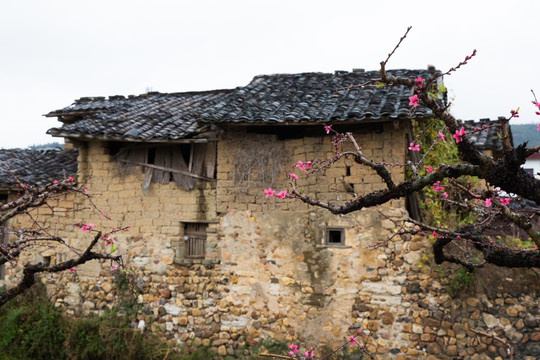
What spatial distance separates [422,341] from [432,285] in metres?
0.80

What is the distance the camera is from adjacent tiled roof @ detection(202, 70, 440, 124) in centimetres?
699

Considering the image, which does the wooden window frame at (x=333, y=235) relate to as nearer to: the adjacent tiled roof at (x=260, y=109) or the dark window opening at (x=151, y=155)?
the adjacent tiled roof at (x=260, y=109)

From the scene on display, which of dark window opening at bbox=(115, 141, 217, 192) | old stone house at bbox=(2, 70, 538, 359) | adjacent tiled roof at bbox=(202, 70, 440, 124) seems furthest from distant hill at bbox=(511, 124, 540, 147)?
dark window opening at bbox=(115, 141, 217, 192)

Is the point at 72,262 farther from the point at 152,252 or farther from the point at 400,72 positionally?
the point at 400,72

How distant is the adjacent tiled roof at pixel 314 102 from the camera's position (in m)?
6.99

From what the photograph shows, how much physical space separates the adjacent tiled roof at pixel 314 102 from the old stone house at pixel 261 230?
29 millimetres

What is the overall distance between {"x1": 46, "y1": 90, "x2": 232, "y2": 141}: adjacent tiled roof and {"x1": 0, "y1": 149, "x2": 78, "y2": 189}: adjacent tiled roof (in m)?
0.89

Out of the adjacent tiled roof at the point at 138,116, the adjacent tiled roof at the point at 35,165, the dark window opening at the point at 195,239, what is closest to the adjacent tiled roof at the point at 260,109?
the adjacent tiled roof at the point at 138,116

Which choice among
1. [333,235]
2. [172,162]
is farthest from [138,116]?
[333,235]

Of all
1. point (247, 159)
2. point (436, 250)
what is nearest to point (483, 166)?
point (436, 250)

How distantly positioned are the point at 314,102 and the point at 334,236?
2127 mm

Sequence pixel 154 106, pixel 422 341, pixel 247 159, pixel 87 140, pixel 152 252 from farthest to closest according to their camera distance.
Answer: pixel 154 106
pixel 87 140
pixel 152 252
pixel 247 159
pixel 422 341

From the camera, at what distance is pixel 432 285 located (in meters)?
7.04

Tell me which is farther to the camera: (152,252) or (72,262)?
(152,252)
